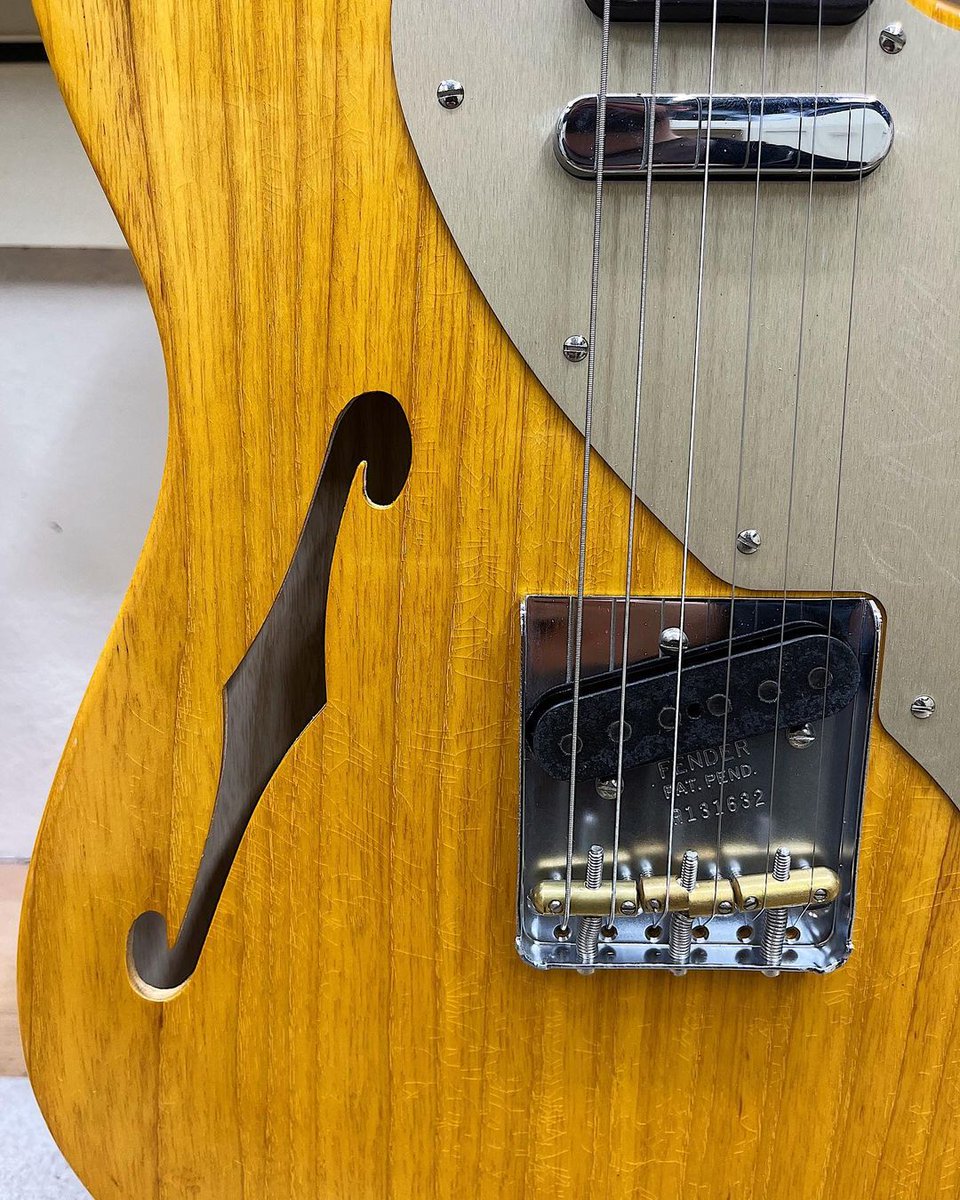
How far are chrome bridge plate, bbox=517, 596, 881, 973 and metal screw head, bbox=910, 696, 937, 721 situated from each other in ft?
0.07

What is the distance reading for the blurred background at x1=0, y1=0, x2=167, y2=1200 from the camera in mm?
605

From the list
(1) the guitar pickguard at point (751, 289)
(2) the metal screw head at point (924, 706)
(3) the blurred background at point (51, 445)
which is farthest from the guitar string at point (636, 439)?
(3) the blurred background at point (51, 445)

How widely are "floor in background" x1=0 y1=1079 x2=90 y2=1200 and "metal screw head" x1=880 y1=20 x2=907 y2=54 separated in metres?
0.75

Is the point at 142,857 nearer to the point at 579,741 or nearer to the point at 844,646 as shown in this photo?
the point at 579,741

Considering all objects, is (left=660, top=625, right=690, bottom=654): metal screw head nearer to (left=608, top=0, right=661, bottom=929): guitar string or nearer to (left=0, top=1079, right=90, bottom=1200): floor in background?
(left=608, top=0, right=661, bottom=929): guitar string

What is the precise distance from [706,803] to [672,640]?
3.1 inches

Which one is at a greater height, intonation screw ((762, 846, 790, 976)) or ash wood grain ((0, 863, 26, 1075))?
intonation screw ((762, 846, 790, 976))

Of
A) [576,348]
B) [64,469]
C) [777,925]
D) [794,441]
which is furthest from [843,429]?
[64,469]

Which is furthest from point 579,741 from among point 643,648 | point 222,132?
point 222,132

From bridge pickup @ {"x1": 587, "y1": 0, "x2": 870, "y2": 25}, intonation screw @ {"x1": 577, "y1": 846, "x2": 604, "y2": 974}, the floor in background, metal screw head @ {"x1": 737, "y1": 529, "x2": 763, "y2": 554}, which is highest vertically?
bridge pickup @ {"x1": 587, "y1": 0, "x2": 870, "y2": 25}

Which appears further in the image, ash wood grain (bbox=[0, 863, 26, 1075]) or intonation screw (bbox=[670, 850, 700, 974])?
ash wood grain (bbox=[0, 863, 26, 1075])

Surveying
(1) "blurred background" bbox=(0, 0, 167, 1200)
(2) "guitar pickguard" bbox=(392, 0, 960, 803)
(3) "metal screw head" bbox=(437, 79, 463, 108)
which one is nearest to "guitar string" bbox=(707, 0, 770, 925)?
(2) "guitar pickguard" bbox=(392, 0, 960, 803)

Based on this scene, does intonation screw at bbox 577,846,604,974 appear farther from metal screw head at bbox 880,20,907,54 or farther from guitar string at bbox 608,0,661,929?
metal screw head at bbox 880,20,907,54

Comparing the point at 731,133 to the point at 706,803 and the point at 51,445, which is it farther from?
the point at 51,445
